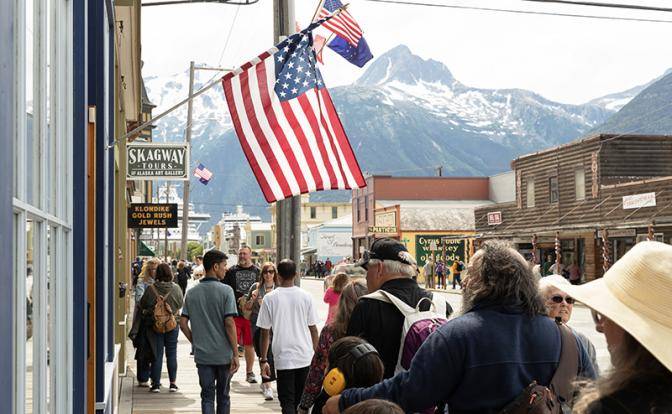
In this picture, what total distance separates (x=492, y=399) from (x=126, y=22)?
29.2ft

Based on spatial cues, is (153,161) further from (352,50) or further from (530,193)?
(530,193)

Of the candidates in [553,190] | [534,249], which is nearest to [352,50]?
[534,249]

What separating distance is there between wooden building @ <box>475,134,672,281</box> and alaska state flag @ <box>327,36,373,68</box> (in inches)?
892

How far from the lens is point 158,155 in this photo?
1584cm

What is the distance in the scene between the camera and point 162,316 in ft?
41.3

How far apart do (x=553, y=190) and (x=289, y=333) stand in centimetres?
3886

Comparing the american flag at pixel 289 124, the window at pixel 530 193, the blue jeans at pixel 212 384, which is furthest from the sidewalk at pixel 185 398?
the window at pixel 530 193

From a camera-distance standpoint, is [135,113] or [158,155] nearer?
[158,155]

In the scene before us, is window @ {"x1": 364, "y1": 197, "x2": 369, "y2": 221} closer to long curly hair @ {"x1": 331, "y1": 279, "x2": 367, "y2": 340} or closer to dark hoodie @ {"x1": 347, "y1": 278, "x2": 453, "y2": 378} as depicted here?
long curly hair @ {"x1": 331, "y1": 279, "x2": 367, "y2": 340}

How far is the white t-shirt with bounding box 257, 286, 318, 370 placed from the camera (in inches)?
345

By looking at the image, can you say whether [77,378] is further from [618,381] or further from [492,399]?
[618,381]

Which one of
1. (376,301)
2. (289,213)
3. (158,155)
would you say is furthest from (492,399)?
(158,155)

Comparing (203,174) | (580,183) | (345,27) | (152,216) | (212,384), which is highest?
(345,27)

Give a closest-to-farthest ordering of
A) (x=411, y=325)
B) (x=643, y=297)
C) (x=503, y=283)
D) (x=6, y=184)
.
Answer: (x=6, y=184) → (x=643, y=297) → (x=503, y=283) → (x=411, y=325)
